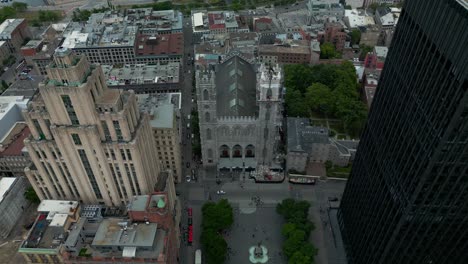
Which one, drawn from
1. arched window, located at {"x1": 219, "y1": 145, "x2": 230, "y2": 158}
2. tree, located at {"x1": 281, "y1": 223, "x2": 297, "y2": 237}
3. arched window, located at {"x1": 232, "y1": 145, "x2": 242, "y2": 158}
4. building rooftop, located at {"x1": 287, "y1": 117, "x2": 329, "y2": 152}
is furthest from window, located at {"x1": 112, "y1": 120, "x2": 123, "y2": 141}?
building rooftop, located at {"x1": 287, "y1": 117, "x2": 329, "y2": 152}

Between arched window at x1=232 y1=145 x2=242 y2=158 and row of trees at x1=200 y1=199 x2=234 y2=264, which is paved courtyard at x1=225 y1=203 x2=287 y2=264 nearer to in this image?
row of trees at x1=200 y1=199 x2=234 y2=264

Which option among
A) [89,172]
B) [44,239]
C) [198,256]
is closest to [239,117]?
[198,256]

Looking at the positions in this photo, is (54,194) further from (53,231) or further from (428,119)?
(428,119)

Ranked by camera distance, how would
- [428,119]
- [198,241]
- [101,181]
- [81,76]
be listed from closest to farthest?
1. [428,119]
2. [81,76]
3. [101,181]
4. [198,241]

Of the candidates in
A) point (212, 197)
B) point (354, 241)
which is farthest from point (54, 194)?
point (354, 241)

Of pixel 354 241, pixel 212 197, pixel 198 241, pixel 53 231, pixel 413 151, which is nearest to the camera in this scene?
pixel 413 151

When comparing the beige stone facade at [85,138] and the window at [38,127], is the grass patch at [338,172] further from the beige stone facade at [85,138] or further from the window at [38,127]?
the window at [38,127]
